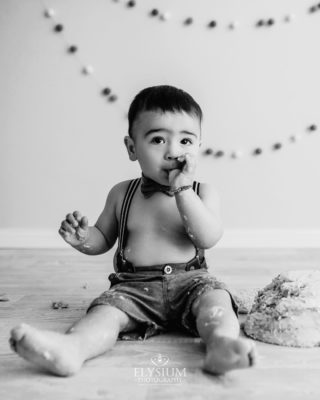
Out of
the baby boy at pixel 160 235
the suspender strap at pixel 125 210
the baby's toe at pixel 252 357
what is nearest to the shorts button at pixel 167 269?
the baby boy at pixel 160 235

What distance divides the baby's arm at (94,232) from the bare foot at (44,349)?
12.0 inches

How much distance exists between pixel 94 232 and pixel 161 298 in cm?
24

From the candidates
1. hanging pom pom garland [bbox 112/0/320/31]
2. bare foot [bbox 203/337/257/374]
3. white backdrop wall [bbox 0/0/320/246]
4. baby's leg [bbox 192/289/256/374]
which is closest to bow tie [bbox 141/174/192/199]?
baby's leg [bbox 192/289/256/374]

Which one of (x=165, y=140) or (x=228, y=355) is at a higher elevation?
(x=165, y=140)

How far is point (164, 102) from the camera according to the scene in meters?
0.98

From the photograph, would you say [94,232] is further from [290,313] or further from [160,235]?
[290,313]

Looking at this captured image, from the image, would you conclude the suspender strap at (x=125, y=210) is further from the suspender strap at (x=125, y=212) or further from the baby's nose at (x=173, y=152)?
the baby's nose at (x=173, y=152)

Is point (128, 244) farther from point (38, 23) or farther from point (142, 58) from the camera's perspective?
point (38, 23)

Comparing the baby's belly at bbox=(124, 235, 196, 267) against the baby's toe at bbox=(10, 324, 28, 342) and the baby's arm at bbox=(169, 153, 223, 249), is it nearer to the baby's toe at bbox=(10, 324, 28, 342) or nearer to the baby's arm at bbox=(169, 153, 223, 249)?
the baby's arm at bbox=(169, 153, 223, 249)

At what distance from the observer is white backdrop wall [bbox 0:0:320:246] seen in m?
2.13

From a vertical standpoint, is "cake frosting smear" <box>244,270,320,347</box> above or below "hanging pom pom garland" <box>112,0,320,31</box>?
below

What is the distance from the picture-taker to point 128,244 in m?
1.02

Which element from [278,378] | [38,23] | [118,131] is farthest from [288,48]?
[278,378]

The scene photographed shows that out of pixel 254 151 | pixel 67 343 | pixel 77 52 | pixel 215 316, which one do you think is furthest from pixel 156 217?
pixel 77 52
